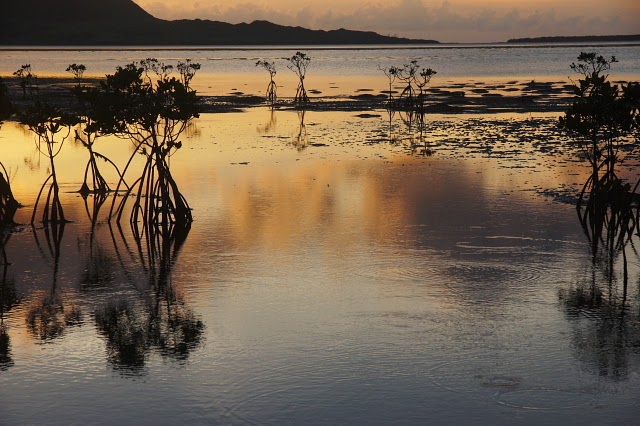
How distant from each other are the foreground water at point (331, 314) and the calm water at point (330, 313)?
1.9 inches

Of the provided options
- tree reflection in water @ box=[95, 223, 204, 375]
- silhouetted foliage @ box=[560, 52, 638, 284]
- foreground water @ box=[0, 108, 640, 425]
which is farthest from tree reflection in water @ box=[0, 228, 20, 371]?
silhouetted foliage @ box=[560, 52, 638, 284]

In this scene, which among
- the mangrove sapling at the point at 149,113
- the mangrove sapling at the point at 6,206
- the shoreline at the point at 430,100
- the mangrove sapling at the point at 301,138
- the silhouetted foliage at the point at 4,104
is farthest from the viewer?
the shoreline at the point at 430,100

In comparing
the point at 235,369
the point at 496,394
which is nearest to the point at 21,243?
the point at 235,369

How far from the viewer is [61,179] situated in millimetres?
33875

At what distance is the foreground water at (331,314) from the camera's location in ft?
41.2

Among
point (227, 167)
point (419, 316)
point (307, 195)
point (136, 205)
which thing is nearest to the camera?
point (419, 316)

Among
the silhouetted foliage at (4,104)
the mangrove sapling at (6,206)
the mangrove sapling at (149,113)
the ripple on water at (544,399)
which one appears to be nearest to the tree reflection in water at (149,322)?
the mangrove sapling at (149,113)

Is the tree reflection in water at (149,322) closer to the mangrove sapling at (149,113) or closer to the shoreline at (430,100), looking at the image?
the mangrove sapling at (149,113)

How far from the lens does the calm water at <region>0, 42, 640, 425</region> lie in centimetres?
1256

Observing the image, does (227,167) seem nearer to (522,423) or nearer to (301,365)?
(301,365)

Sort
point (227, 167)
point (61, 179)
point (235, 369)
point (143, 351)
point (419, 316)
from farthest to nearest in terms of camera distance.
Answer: point (227, 167), point (61, 179), point (419, 316), point (143, 351), point (235, 369)

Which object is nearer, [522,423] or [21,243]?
[522,423]

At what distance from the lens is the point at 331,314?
16641 mm

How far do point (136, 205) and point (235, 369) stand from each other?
478 inches
